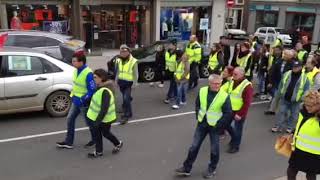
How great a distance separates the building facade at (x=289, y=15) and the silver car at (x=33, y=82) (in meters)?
28.6

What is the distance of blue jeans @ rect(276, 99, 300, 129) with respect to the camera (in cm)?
841

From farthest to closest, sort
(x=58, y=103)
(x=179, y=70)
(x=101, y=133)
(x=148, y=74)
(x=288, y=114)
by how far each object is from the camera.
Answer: (x=148, y=74), (x=179, y=70), (x=58, y=103), (x=288, y=114), (x=101, y=133)

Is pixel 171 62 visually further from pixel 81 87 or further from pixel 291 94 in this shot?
pixel 81 87

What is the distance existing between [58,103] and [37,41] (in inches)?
148

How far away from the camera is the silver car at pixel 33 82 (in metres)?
8.32

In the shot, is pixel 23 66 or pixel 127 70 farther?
pixel 127 70

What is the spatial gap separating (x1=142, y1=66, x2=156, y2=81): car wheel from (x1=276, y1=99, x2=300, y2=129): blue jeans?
574 centimetres

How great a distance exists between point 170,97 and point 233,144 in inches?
146

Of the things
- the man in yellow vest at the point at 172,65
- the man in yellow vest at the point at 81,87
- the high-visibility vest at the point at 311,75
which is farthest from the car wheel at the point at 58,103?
the high-visibility vest at the point at 311,75

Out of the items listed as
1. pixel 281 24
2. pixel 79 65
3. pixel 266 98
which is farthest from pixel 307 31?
pixel 79 65

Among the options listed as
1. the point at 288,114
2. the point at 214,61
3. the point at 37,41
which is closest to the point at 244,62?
the point at 214,61

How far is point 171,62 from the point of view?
10.7 metres

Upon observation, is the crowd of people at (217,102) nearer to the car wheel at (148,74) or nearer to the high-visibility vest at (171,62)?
the high-visibility vest at (171,62)

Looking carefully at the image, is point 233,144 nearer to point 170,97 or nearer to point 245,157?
point 245,157
